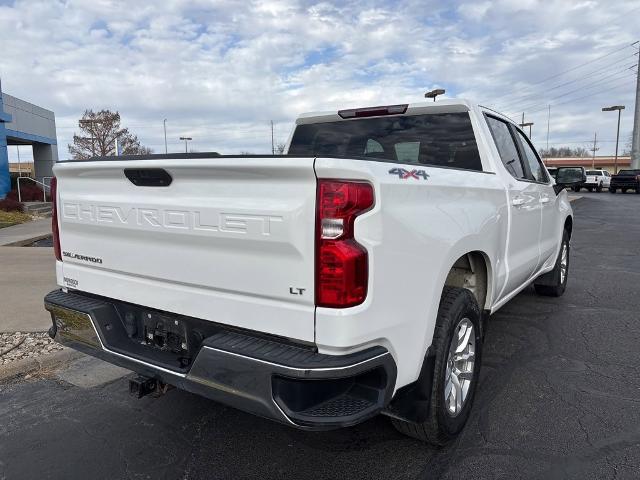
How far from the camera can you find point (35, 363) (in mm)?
4160

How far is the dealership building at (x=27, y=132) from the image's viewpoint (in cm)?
1903

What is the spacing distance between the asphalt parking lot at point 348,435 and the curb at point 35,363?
0.14m

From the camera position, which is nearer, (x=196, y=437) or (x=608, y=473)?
(x=608, y=473)

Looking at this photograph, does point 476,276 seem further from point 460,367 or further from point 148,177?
point 148,177

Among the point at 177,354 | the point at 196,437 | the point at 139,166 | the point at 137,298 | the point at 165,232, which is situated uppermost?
the point at 139,166

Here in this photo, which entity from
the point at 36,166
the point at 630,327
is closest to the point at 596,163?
the point at 36,166

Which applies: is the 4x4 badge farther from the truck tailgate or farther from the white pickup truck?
the truck tailgate

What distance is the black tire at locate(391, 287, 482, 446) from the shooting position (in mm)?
2600

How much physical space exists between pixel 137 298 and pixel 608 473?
2.66 m

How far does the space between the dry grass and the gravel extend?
1029 centimetres

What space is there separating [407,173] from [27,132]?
85.6 feet

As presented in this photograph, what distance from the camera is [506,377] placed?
3836 mm

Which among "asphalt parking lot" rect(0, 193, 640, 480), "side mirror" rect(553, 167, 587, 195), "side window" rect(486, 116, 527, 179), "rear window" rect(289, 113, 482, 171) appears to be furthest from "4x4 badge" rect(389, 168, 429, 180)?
"side mirror" rect(553, 167, 587, 195)

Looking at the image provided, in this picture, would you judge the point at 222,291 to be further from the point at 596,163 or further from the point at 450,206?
the point at 596,163
